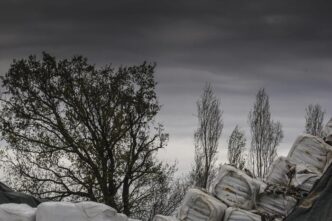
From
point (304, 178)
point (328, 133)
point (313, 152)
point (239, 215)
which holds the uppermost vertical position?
point (328, 133)

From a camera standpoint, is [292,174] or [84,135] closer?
[292,174]

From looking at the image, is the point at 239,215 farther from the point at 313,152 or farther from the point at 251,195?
the point at 313,152

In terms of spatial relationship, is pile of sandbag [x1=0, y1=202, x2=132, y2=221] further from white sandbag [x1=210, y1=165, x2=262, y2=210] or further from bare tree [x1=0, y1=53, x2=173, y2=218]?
bare tree [x1=0, y1=53, x2=173, y2=218]

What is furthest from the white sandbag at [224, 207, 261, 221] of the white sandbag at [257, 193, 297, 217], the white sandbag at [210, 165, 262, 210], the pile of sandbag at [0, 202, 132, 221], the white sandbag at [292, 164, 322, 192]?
the pile of sandbag at [0, 202, 132, 221]

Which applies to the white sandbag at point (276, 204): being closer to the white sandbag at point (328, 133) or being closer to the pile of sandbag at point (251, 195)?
the pile of sandbag at point (251, 195)

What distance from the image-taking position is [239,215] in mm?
7055

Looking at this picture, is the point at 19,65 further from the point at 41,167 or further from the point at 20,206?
the point at 20,206

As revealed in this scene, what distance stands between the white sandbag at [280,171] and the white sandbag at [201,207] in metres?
0.92

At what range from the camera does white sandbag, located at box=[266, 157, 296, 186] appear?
792cm

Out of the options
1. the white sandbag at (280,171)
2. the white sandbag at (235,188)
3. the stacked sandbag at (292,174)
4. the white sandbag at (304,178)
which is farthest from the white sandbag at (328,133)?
the white sandbag at (235,188)

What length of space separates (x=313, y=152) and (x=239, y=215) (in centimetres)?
161

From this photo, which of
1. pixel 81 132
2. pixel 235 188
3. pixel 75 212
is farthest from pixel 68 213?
pixel 81 132

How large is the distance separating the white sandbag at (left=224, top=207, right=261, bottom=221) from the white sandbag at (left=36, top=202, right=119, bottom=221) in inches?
46.8

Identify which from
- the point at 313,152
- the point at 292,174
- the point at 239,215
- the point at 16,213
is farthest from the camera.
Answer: the point at 313,152
